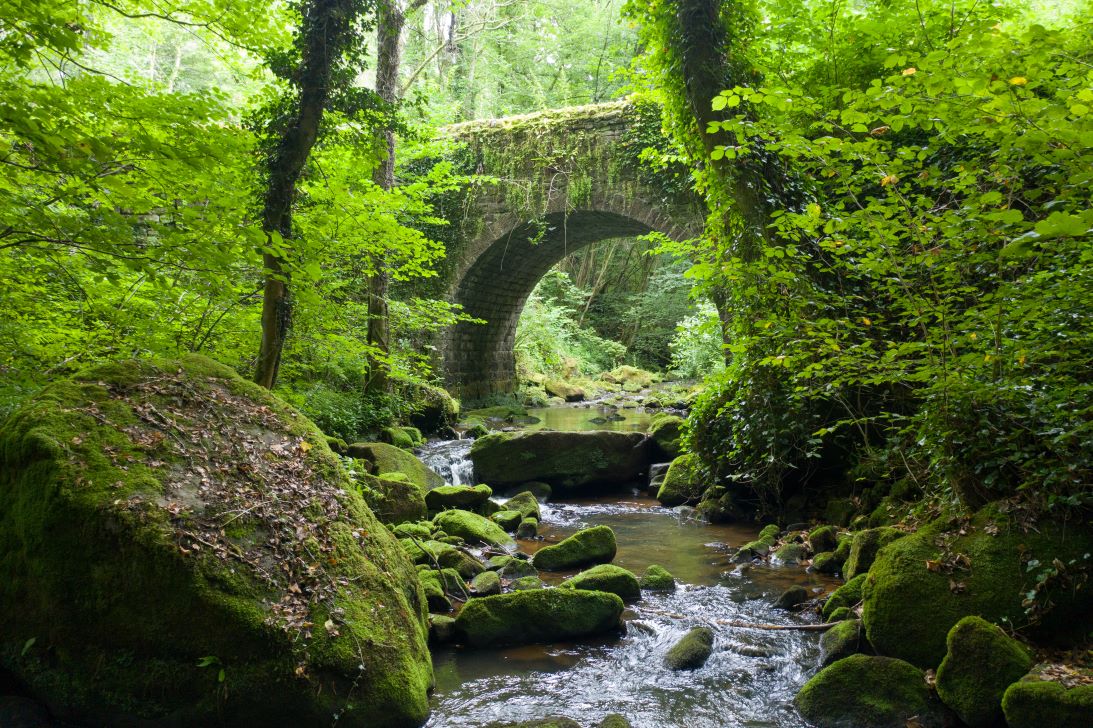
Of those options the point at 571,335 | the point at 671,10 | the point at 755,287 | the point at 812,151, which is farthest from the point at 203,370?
the point at 571,335

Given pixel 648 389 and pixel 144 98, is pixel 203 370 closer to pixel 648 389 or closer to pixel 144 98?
pixel 144 98

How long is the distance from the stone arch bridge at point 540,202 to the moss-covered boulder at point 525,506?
5690mm

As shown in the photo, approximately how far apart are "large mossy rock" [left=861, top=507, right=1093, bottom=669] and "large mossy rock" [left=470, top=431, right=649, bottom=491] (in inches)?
195

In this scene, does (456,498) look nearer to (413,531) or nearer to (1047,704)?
(413,531)

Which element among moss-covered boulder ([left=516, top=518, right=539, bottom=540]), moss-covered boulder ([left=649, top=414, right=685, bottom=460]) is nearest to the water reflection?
moss-covered boulder ([left=516, top=518, right=539, bottom=540])

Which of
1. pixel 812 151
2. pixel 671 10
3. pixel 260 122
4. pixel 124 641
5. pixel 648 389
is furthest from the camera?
pixel 648 389

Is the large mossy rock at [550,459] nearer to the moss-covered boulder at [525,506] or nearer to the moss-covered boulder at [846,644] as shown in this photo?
the moss-covered boulder at [525,506]

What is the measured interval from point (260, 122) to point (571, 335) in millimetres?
18747

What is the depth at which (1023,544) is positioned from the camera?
3.20 metres

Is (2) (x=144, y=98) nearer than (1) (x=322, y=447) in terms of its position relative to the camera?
No

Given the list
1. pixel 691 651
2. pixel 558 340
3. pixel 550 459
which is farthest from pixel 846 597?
pixel 558 340

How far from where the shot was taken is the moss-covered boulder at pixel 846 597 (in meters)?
3.96

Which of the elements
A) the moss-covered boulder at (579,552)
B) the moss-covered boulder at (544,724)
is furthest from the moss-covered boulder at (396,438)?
the moss-covered boulder at (544,724)

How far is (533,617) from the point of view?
387 centimetres
